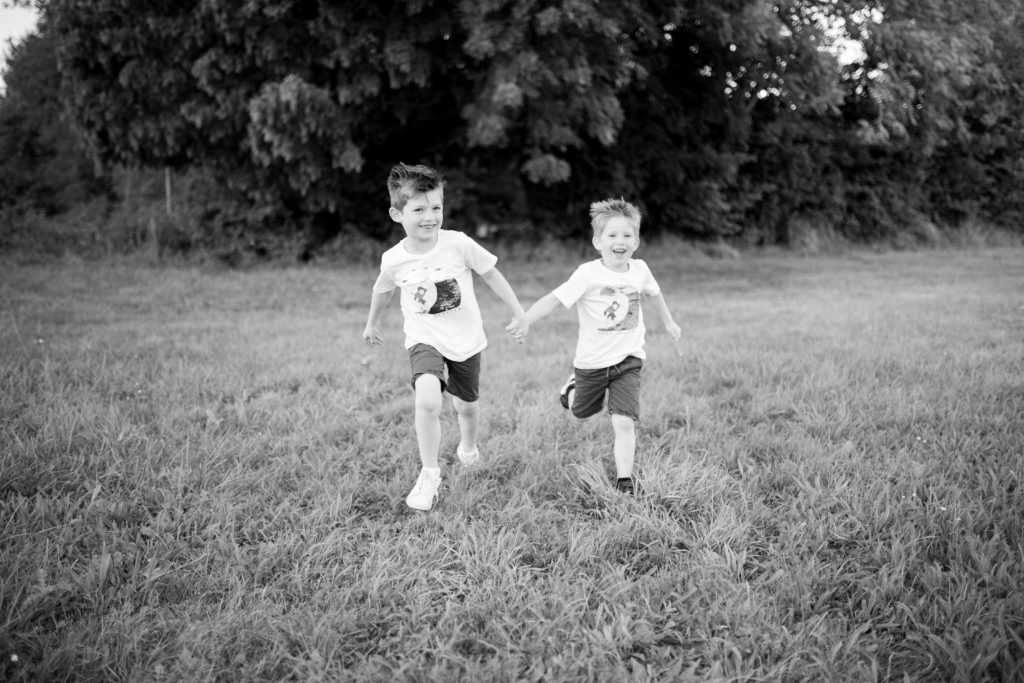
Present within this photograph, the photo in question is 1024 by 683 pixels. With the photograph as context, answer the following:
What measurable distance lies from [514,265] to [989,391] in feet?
32.5

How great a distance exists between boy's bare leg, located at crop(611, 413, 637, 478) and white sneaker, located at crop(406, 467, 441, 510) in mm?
937

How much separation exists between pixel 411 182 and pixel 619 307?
1.27 metres

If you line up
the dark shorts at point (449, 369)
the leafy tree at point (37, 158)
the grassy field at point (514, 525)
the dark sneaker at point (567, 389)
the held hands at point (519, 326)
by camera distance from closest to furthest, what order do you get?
the grassy field at point (514, 525) < the dark shorts at point (449, 369) < the held hands at point (519, 326) < the dark sneaker at point (567, 389) < the leafy tree at point (37, 158)

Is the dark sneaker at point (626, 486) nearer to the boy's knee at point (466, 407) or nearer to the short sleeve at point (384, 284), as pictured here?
the boy's knee at point (466, 407)

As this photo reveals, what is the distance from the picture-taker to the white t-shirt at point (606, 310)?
315 centimetres

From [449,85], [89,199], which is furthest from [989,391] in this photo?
[89,199]

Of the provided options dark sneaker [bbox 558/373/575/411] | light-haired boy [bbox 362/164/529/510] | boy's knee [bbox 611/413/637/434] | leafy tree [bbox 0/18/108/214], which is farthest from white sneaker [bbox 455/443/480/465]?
leafy tree [bbox 0/18/108/214]

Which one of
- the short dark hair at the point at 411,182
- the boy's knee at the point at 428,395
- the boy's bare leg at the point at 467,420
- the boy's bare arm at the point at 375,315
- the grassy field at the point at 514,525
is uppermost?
the short dark hair at the point at 411,182

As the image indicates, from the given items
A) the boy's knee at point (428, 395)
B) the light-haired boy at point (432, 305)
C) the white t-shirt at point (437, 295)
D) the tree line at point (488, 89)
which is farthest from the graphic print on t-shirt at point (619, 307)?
the tree line at point (488, 89)

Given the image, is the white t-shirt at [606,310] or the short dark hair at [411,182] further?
the white t-shirt at [606,310]

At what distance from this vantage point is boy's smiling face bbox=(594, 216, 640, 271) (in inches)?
121

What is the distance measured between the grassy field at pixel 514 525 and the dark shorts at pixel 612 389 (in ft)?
1.00

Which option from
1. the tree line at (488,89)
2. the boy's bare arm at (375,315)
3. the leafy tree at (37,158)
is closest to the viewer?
the boy's bare arm at (375,315)

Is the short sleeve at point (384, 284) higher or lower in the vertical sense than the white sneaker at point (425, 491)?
higher
